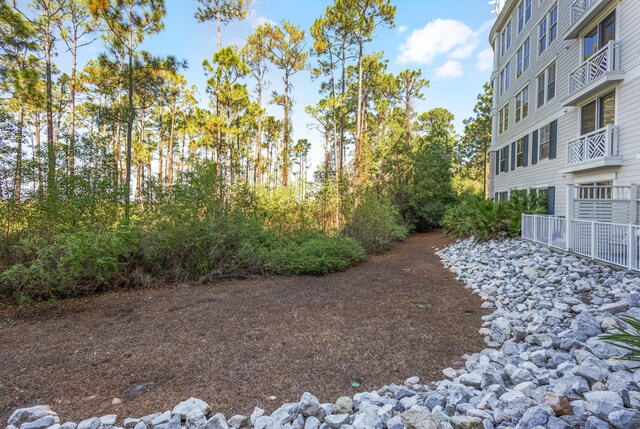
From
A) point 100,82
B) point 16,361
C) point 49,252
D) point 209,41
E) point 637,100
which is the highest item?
point 209,41

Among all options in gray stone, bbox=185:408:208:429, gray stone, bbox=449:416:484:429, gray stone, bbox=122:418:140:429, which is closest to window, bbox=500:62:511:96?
gray stone, bbox=449:416:484:429

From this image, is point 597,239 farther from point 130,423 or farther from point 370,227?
point 130,423

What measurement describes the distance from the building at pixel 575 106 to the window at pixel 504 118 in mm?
132

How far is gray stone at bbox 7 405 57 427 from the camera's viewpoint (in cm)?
200

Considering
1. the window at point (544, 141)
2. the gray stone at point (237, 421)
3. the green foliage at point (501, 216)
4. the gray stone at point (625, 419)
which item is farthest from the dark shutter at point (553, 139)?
the gray stone at point (237, 421)

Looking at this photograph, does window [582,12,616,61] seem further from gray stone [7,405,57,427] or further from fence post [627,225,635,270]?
gray stone [7,405,57,427]

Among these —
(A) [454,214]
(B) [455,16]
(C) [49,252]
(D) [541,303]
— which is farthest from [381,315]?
(B) [455,16]

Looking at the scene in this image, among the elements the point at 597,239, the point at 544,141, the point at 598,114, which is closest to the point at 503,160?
the point at 544,141

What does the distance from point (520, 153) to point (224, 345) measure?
1330cm

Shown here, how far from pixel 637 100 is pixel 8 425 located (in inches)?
420

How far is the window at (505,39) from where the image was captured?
1388 centimetres

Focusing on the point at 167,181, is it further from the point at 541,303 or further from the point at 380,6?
the point at 380,6

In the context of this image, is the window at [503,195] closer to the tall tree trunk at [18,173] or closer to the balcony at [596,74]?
the balcony at [596,74]

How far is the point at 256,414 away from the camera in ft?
6.78
